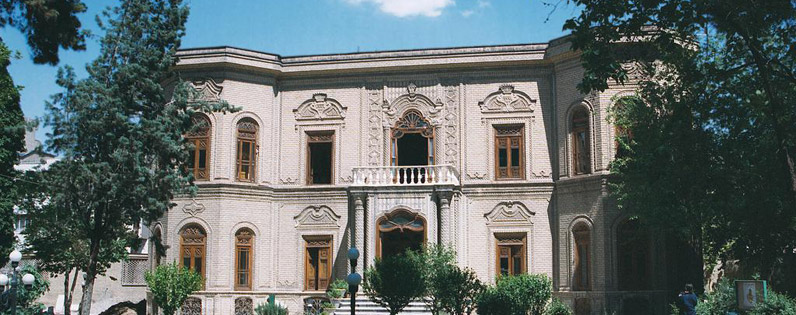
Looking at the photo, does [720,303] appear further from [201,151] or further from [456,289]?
[201,151]

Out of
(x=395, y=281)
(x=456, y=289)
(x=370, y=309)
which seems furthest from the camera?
(x=370, y=309)

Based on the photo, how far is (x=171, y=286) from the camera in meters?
25.0

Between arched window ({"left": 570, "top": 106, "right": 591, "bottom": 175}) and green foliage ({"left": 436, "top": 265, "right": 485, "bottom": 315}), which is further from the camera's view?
arched window ({"left": 570, "top": 106, "right": 591, "bottom": 175})

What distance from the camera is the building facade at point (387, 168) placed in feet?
83.6

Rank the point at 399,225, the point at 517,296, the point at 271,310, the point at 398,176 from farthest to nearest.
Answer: the point at 398,176, the point at 399,225, the point at 517,296, the point at 271,310

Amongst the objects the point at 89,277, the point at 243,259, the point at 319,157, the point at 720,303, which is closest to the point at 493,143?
the point at 319,157

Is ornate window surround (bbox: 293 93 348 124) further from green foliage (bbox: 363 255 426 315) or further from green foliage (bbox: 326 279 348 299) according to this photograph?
green foliage (bbox: 363 255 426 315)

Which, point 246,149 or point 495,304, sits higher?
point 246,149

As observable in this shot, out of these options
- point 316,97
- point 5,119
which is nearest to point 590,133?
point 316,97

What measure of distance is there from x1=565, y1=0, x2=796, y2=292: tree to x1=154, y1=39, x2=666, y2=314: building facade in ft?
11.3

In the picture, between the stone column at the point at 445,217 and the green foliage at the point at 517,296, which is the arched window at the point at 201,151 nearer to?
the stone column at the point at 445,217

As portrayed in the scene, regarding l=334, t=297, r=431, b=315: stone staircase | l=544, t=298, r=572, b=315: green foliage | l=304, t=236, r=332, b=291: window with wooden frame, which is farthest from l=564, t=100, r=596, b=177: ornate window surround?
l=304, t=236, r=332, b=291: window with wooden frame

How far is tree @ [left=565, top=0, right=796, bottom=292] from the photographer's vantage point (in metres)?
15.6

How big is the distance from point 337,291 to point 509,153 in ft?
21.4
